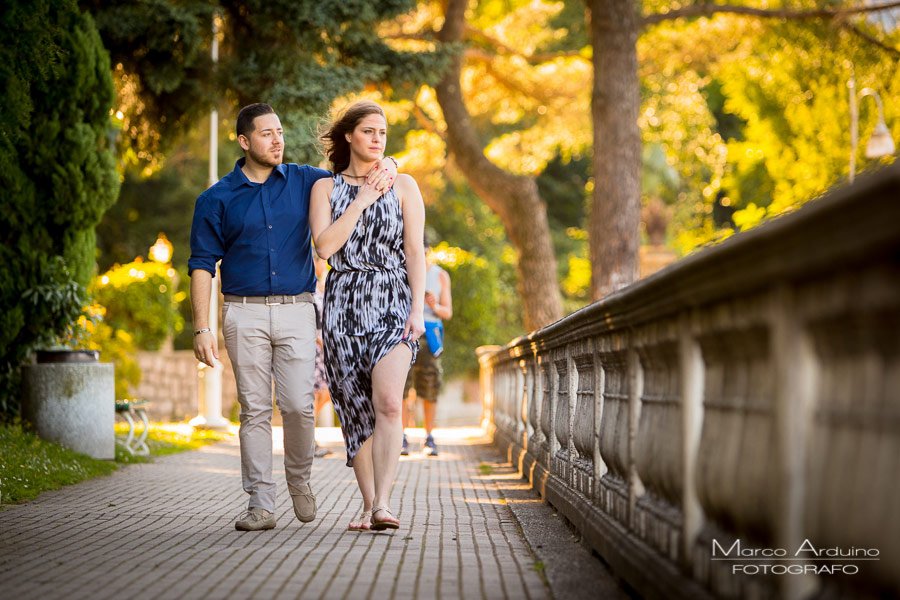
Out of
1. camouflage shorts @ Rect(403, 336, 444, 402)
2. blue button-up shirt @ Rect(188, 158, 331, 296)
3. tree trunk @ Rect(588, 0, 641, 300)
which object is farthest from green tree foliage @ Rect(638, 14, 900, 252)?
camouflage shorts @ Rect(403, 336, 444, 402)

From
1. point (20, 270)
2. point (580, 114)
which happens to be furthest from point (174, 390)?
point (20, 270)

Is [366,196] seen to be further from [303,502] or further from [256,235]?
Result: [303,502]

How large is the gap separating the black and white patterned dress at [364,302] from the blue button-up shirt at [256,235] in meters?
0.27

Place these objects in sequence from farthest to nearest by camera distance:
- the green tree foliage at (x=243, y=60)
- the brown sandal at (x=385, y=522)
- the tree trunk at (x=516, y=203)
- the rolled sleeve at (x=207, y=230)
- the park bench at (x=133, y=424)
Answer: the tree trunk at (x=516, y=203) < the green tree foliage at (x=243, y=60) < the park bench at (x=133, y=424) < the rolled sleeve at (x=207, y=230) < the brown sandal at (x=385, y=522)

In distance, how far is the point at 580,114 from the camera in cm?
2419

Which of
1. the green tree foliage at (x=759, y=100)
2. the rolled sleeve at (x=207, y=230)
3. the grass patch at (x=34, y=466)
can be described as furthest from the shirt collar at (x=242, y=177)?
the green tree foliage at (x=759, y=100)

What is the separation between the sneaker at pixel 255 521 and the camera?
631 centimetres

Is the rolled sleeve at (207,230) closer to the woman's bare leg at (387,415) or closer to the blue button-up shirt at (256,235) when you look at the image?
the blue button-up shirt at (256,235)

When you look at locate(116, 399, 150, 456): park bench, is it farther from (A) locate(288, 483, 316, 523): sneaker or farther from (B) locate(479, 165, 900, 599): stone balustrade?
(B) locate(479, 165, 900, 599): stone balustrade

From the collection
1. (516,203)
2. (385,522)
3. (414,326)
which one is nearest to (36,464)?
(385,522)

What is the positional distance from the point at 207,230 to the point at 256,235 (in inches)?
11.2

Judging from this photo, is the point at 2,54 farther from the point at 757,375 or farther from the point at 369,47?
the point at 369,47

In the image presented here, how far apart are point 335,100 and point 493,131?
2069 cm

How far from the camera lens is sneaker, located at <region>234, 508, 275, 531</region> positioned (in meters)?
6.31
